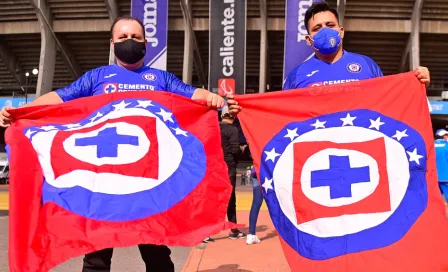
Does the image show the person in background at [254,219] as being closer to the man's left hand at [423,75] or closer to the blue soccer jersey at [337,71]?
the blue soccer jersey at [337,71]

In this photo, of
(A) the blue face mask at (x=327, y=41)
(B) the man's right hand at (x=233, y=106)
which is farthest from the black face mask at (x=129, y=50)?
(A) the blue face mask at (x=327, y=41)

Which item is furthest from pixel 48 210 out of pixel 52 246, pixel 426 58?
pixel 426 58

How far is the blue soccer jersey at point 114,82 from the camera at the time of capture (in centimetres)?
322

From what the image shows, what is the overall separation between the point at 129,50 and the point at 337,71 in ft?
5.04

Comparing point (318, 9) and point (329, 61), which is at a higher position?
point (318, 9)

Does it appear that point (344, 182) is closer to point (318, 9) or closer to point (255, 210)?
point (318, 9)

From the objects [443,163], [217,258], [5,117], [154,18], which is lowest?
[217,258]

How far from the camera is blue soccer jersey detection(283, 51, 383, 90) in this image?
3305mm

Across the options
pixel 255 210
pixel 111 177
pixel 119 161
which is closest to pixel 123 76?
pixel 119 161

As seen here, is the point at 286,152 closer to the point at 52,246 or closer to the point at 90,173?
the point at 90,173

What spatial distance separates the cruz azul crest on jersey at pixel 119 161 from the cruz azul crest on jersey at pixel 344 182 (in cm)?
64

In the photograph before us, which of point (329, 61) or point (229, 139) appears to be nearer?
point (329, 61)

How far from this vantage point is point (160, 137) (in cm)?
321

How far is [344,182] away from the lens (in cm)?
306
